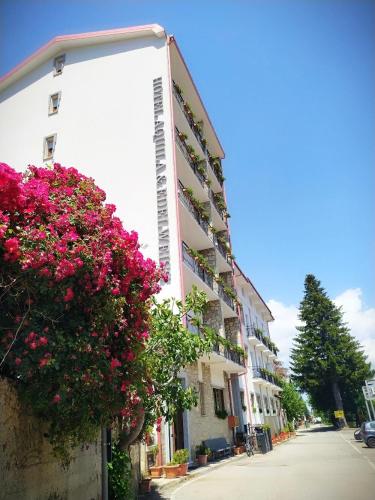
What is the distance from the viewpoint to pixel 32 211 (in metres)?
5.66

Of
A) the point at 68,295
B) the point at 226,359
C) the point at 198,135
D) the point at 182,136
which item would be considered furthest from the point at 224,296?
the point at 68,295

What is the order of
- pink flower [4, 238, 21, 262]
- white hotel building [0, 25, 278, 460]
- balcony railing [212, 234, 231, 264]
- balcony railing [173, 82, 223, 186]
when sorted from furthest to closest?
balcony railing [212, 234, 231, 264] → balcony railing [173, 82, 223, 186] → white hotel building [0, 25, 278, 460] → pink flower [4, 238, 21, 262]

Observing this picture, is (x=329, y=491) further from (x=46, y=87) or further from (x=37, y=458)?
(x=46, y=87)

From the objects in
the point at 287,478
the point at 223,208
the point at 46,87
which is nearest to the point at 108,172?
the point at 46,87

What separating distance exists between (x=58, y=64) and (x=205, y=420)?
69.6 ft

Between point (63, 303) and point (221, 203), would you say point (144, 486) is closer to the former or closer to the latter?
point (63, 303)

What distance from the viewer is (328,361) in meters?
42.8

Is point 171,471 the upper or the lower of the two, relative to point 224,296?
lower

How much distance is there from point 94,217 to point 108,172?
14.0 metres

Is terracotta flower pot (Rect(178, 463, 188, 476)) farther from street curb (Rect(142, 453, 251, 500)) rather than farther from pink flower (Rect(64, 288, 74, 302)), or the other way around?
pink flower (Rect(64, 288, 74, 302))

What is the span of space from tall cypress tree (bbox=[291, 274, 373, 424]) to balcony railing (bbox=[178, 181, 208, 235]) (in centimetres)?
2799

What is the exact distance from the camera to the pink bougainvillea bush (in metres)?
5.21

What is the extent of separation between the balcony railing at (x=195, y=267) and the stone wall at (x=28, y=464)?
445 inches

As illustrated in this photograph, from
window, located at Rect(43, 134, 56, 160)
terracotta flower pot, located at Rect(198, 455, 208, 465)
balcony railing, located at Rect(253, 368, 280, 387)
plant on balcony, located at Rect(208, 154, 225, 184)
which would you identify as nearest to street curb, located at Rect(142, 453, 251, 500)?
terracotta flower pot, located at Rect(198, 455, 208, 465)
